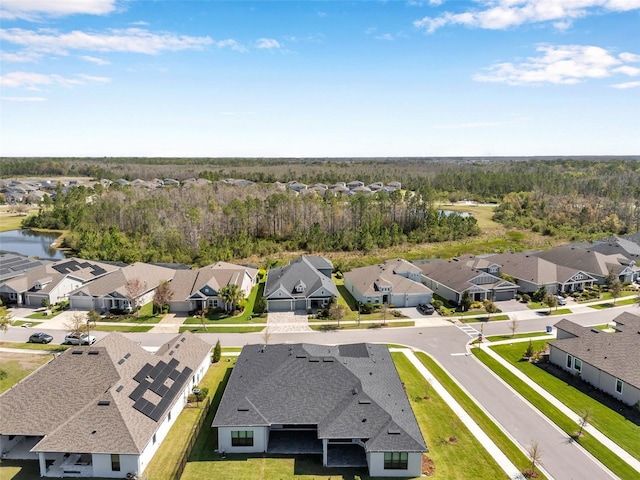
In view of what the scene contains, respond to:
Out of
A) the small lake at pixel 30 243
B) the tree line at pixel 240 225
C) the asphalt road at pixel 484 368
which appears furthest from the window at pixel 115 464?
the small lake at pixel 30 243

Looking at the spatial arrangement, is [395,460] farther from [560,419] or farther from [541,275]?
[541,275]

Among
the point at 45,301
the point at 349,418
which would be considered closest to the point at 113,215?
the point at 45,301

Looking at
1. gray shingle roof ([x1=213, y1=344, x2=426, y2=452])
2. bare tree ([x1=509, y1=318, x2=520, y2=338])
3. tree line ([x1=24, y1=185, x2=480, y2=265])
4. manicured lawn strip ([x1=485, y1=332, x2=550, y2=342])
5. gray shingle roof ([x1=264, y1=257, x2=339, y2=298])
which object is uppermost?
tree line ([x1=24, y1=185, x2=480, y2=265])

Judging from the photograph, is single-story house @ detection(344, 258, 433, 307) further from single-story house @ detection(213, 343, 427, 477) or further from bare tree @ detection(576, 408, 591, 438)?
bare tree @ detection(576, 408, 591, 438)

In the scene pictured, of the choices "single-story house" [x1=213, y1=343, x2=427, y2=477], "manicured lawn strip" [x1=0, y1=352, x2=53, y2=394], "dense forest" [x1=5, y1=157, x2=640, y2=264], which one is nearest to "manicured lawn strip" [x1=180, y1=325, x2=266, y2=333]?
"manicured lawn strip" [x1=0, y1=352, x2=53, y2=394]

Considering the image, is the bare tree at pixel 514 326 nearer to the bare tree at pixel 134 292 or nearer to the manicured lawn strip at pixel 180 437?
the manicured lawn strip at pixel 180 437
